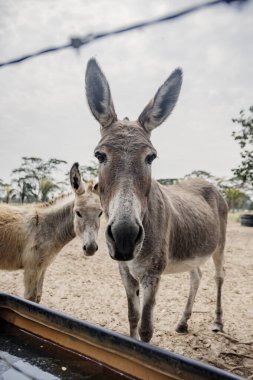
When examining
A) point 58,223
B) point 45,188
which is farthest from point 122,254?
point 45,188

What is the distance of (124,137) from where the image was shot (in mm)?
2312

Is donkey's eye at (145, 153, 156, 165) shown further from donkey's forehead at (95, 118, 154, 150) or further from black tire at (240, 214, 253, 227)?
black tire at (240, 214, 253, 227)

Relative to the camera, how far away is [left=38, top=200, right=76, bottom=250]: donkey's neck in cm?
446

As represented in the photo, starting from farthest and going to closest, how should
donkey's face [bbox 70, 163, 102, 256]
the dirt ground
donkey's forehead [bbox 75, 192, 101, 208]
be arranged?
donkey's forehead [bbox 75, 192, 101, 208], donkey's face [bbox 70, 163, 102, 256], the dirt ground

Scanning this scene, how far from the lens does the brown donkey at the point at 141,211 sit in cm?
181

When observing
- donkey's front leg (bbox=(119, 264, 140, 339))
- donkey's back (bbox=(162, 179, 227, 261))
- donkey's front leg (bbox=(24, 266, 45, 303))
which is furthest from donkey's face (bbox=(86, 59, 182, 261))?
donkey's front leg (bbox=(24, 266, 45, 303))

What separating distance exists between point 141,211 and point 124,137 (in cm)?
61

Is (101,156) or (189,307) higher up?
(101,156)

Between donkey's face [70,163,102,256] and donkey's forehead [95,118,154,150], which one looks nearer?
donkey's forehead [95,118,154,150]

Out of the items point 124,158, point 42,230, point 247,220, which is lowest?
point 247,220

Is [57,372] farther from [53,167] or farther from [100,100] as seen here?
[53,167]

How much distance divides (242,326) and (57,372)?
3.52m

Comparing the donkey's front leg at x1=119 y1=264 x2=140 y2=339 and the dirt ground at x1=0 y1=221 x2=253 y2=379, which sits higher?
Result: the donkey's front leg at x1=119 y1=264 x2=140 y2=339

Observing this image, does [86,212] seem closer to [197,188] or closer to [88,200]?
[88,200]
